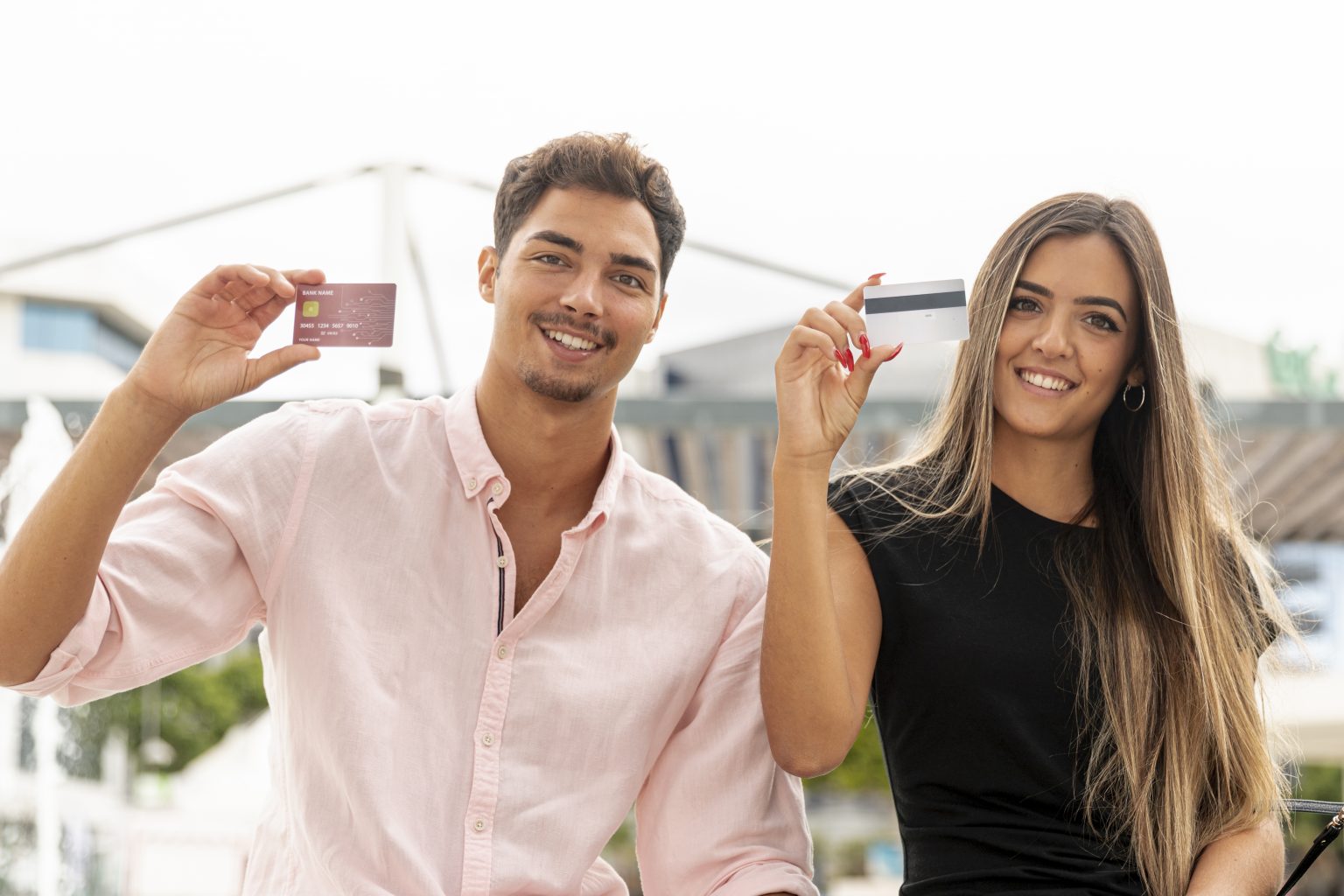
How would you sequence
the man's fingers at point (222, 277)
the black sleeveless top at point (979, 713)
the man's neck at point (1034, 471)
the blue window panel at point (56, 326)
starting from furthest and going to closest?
A: the blue window panel at point (56, 326) → the man's neck at point (1034, 471) → the black sleeveless top at point (979, 713) → the man's fingers at point (222, 277)

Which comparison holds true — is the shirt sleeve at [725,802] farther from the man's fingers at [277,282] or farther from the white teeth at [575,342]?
the man's fingers at [277,282]

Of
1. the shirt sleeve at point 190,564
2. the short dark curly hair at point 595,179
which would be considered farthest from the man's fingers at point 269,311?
the short dark curly hair at point 595,179

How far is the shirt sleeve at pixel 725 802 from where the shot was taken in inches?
91.4

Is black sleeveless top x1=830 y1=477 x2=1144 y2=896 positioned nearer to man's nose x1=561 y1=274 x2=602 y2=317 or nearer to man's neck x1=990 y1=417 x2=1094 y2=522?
man's neck x1=990 y1=417 x2=1094 y2=522

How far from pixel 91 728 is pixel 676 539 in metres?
8.74

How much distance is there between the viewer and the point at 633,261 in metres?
2.46

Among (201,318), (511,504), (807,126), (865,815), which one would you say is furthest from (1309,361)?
(865,815)

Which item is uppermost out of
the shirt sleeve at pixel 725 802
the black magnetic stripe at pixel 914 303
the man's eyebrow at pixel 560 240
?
the man's eyebrow at pixel 560 240

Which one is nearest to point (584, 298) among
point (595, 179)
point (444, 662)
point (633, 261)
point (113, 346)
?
point (633, 261)

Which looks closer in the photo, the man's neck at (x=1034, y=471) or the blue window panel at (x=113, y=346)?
the man's neck at (x=1034, y=471)

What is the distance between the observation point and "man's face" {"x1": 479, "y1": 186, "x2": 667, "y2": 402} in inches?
94.3

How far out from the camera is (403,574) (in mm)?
2328

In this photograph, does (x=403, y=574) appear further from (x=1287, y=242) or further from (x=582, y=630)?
(x=1287, y=242)

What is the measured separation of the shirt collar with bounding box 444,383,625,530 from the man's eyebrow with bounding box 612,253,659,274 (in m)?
0.35
